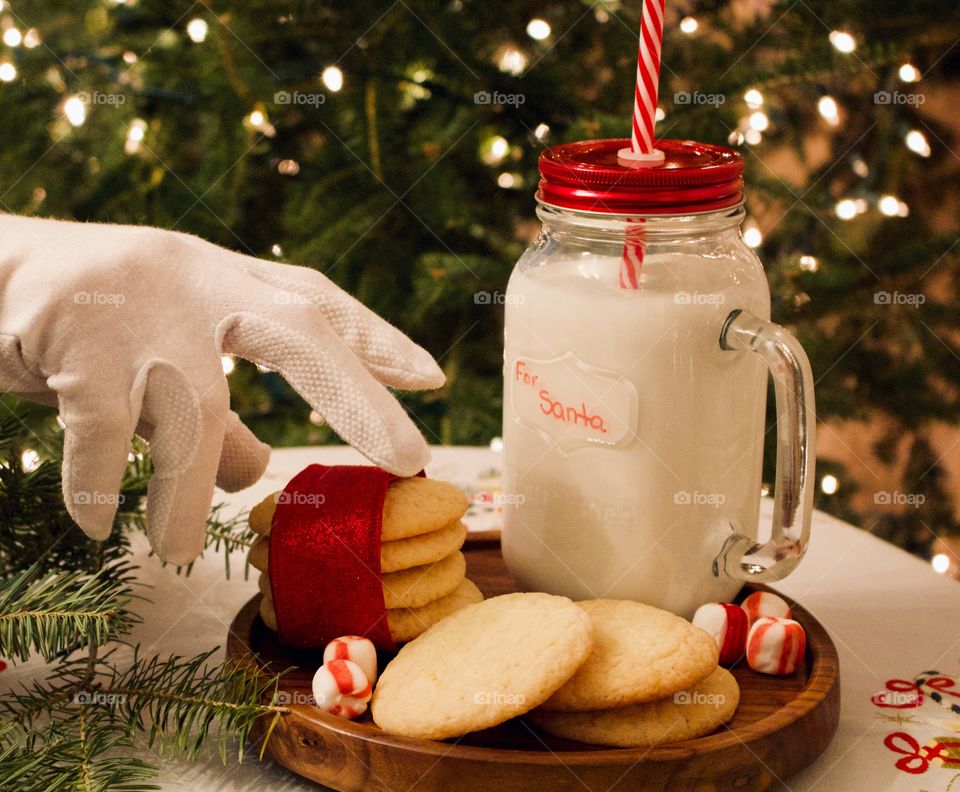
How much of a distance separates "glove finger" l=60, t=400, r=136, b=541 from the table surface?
7.1 inches

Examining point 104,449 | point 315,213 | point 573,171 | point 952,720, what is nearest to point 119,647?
point 104,449

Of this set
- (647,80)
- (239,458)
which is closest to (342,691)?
(239,458)

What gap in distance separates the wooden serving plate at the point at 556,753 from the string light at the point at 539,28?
1.17m

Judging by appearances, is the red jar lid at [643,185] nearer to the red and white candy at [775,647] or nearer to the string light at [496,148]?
the red and white candy at [775,647]

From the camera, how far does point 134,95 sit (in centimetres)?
172

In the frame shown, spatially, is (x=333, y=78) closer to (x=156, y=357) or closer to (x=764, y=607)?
(x=156, y=357)

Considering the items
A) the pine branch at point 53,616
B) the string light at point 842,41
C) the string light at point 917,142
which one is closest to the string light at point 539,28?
the string light at point 842,41

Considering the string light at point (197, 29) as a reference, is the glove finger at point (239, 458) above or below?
below

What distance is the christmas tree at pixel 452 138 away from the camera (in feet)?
5.23

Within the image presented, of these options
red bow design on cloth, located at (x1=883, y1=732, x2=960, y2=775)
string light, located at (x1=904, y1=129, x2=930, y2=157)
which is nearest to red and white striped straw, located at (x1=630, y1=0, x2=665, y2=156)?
red bow design on cloth, located at (x1=883, y1=732, x2=960, y2=775)

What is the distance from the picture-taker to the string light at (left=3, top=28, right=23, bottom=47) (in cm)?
175

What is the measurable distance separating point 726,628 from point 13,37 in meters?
1.50

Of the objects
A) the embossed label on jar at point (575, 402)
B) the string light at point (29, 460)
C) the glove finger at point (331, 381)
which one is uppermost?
the glove finger at point (331, 381)

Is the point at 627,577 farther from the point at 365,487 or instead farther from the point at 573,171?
the point at 573,171
